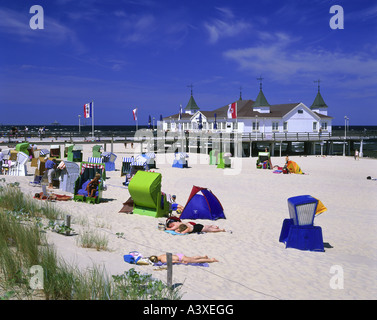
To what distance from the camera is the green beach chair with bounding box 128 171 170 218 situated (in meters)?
11.5

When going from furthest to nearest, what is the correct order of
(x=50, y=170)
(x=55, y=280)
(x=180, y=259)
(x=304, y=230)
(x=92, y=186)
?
(x=50, y=170) → (x=92, y=186) → (x=304, y=230) → (x=180, y=259) → (x=55, y=280)

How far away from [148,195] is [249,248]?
12.7 ft

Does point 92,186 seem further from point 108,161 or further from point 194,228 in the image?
point 108,161

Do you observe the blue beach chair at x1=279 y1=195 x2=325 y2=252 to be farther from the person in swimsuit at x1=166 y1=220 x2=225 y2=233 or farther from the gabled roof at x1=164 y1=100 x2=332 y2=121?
the gabled roof at x1=164 y1=100 x2=332 y2=121

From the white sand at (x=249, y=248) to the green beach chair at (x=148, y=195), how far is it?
39cm

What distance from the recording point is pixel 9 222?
7.27 metres

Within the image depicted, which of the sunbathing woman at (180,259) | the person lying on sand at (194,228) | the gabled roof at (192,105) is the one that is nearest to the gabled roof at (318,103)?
the gabled roof at (192,105)

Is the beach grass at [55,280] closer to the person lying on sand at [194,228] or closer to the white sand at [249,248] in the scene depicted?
the white sand at [249,248]

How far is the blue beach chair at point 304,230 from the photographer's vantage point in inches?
355

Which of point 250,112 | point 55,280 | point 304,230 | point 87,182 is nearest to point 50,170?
Result: point 87,182

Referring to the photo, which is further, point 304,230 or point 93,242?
point 304,230

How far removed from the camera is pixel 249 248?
8906 mm

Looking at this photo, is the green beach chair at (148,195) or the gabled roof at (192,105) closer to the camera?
the green beach chair at (148,195)
